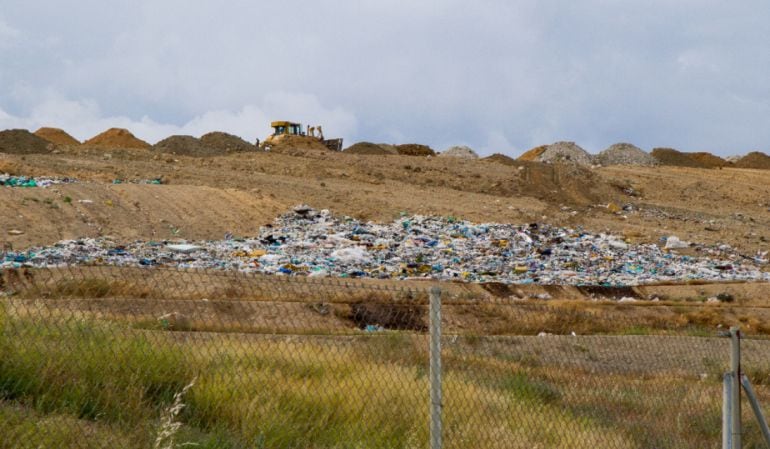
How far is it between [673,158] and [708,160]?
14.3 feet

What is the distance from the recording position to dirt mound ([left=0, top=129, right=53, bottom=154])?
38969 mm

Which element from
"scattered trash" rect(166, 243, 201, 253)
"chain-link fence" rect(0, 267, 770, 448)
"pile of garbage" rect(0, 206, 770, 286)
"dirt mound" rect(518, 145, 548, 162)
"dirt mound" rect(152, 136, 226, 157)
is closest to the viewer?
"chain-link fence" rect(0, 267, 770, 448)

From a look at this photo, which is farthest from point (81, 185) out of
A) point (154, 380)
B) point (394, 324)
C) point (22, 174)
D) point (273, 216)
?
point (154, 380)

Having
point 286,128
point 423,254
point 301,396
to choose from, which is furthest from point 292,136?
point 301,396

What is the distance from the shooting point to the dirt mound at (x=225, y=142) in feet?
148

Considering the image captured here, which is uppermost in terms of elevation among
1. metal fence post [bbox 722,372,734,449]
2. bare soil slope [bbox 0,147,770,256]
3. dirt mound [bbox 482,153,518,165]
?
dirt mound [bbox 482,153,518,165]

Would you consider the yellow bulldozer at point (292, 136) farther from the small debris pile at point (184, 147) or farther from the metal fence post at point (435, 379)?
the metal fence post at point (435, 379)

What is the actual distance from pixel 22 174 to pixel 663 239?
22.4 metres

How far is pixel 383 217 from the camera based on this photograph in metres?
31.0

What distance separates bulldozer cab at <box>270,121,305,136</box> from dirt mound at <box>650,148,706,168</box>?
2246 centimetres

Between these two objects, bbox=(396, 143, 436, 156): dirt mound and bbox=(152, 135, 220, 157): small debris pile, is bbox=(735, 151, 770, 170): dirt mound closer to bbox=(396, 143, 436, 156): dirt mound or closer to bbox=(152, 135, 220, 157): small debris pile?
bbox=(396, 143, 436, 156): dirt mound

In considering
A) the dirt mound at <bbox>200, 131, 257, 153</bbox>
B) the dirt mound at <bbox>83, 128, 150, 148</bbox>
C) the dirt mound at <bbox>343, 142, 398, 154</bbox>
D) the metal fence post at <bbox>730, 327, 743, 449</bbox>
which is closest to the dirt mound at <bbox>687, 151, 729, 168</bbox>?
the dirt mound at <bbox>343, 142, 398, 154</bbox>

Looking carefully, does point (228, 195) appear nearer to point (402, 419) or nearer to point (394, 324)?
point (394, 324)

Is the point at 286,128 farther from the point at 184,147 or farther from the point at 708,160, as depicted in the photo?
the point at 708,160
